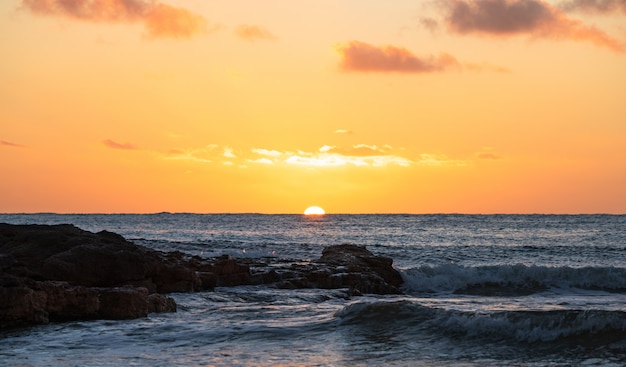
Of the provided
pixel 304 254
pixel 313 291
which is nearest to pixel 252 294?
pixel 313 291

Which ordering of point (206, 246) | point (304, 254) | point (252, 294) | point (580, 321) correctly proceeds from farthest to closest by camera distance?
point (206, 246) → point (304, 254) → point (252, 294) → point (580, 321)

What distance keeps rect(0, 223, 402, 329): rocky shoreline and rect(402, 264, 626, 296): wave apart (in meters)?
1.56

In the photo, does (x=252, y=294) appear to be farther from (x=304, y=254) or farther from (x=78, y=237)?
(x=304, y=254)

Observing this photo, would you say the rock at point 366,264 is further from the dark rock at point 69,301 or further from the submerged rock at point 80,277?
the dark rock at point 69,301

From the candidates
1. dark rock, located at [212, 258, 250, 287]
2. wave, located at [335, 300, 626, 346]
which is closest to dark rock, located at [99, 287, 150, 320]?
wave, located at [335, 300, 626, 346]

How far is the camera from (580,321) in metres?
14.4

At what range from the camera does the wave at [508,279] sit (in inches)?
1097

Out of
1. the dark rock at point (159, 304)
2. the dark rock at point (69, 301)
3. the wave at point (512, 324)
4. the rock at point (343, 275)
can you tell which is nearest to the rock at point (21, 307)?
the dark rock at point (69, 301)

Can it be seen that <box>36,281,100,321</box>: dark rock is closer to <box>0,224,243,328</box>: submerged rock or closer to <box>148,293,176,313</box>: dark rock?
<box>0,224,243,328</box>: submerged rock

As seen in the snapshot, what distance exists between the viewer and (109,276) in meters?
18.2

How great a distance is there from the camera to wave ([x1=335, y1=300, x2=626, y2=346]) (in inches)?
548

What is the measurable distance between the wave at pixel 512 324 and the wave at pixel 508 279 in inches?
459

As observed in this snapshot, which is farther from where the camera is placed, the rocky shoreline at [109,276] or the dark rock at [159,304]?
the dark rock at [159,304]

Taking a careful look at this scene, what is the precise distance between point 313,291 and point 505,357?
415 inches
